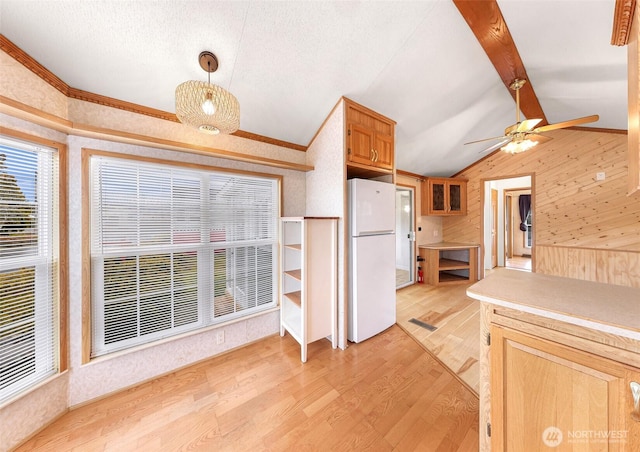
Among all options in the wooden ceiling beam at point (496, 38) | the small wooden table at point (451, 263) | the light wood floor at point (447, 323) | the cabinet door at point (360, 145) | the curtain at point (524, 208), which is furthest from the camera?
the curtain at point (524, 208)

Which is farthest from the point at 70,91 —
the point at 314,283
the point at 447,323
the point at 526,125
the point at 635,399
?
the point at 447,323

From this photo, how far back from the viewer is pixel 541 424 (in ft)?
2.95

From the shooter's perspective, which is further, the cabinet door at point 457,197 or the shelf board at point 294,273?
the cabinet door at point 457,197

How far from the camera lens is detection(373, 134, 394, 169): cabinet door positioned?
2.47 m

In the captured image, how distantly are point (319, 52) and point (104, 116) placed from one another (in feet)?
5.73

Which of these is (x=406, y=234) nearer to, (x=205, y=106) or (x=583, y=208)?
(x=583, y=208)

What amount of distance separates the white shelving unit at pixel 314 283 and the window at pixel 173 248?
338 mm

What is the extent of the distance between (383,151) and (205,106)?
6.25ft

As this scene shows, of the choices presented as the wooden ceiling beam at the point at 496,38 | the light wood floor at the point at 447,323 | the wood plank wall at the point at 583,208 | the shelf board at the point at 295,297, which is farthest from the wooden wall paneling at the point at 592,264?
the shelf board at the point at 295,297

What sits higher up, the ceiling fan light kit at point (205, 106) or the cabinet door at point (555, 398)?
the ceiling fan light kit at point (205, 106)

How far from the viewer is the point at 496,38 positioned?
1876mm

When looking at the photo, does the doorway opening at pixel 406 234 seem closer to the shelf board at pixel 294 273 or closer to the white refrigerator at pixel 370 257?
the white refrigerator at pixel 370 257

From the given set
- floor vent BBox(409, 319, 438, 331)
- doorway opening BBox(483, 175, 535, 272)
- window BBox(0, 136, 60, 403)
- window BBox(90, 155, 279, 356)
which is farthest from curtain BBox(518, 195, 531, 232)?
window BBox(0, 136, 60, 403)

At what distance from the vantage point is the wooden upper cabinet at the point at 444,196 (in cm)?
449
